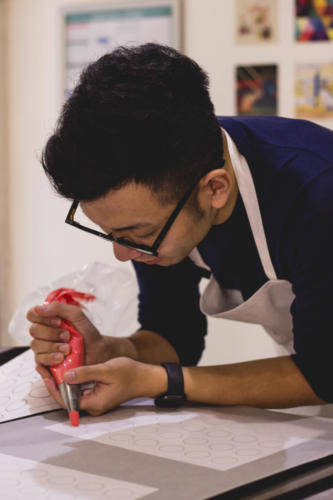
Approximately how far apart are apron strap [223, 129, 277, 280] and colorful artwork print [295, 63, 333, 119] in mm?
1578

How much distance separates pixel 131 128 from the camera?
3.09 ft

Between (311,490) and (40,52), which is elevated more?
(40,52)

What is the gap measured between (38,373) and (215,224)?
0.42 metres

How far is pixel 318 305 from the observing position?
39.8 inches

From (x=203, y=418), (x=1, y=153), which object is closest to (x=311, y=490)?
(x=203, y=418)

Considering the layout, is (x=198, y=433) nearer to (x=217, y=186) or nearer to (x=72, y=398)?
(x=72, y=398)

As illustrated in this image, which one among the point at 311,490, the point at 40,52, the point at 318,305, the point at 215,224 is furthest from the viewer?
the point at 40,52

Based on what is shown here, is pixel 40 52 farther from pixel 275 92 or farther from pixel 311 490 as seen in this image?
pixel 311 490

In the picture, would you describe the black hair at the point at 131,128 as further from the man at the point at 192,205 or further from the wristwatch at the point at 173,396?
the wristwatch at the point at 173,396

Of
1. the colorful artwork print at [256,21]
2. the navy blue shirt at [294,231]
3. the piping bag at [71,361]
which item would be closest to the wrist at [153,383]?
the piping bag at [71,361]

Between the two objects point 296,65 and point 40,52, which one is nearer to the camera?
point 296,65

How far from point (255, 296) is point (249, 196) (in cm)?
20

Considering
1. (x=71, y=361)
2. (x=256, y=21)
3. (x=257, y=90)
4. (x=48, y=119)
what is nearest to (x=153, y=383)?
(x=71, y=361)

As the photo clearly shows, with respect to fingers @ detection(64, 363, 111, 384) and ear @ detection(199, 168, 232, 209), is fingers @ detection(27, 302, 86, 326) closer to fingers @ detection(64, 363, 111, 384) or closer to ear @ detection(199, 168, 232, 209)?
fingers @ detection(64, 363, 111, 384)
